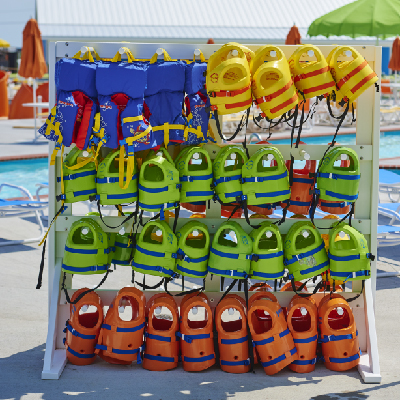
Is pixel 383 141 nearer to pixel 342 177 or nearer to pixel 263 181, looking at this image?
pixel 342 177

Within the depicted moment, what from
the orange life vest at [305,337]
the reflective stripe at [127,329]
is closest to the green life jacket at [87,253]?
the reflective stripe at [127,329]

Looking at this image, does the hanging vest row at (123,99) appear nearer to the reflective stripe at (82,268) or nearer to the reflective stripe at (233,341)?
the reflective stripe at (82,268)

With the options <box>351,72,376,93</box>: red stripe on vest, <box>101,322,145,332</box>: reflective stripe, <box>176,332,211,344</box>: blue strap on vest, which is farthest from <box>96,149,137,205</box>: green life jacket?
<box>351,72,376,93</box>: red stripe on vest

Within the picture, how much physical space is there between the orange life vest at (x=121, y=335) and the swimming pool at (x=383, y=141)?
11713 millimetres

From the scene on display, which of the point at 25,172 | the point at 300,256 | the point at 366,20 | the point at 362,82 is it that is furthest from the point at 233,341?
the point at 25,172

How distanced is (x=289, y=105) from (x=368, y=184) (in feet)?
2.53

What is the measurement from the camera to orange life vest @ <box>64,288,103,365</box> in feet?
12.1

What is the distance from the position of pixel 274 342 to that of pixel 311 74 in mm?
1459

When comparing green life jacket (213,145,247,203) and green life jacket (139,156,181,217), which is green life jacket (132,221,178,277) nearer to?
green life jacket (139,156,181,217)

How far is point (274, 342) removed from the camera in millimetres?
3602

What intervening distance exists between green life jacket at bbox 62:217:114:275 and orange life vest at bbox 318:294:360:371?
1271 mm

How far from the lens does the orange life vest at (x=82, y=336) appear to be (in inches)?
146

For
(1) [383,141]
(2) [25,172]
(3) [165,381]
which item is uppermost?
(1) [383,141]

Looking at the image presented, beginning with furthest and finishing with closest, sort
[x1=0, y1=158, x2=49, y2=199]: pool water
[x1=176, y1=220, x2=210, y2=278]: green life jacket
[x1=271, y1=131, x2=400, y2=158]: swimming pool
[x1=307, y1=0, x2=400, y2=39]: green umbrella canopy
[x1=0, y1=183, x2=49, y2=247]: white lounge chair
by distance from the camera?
[x1=271, y1=131, x2=400, y2=158]: swimming pool, [x1=0, y1=158, x2=49, y2=199]: pool water, [x1=307, y1=0, x2=400, y2=39]: green umbrella canopy, [x1=0, y1=183, x2=49, y2=247]: white lounge chair, [x1=176, y1=220, x2=210, y2=278]: green life jacket
